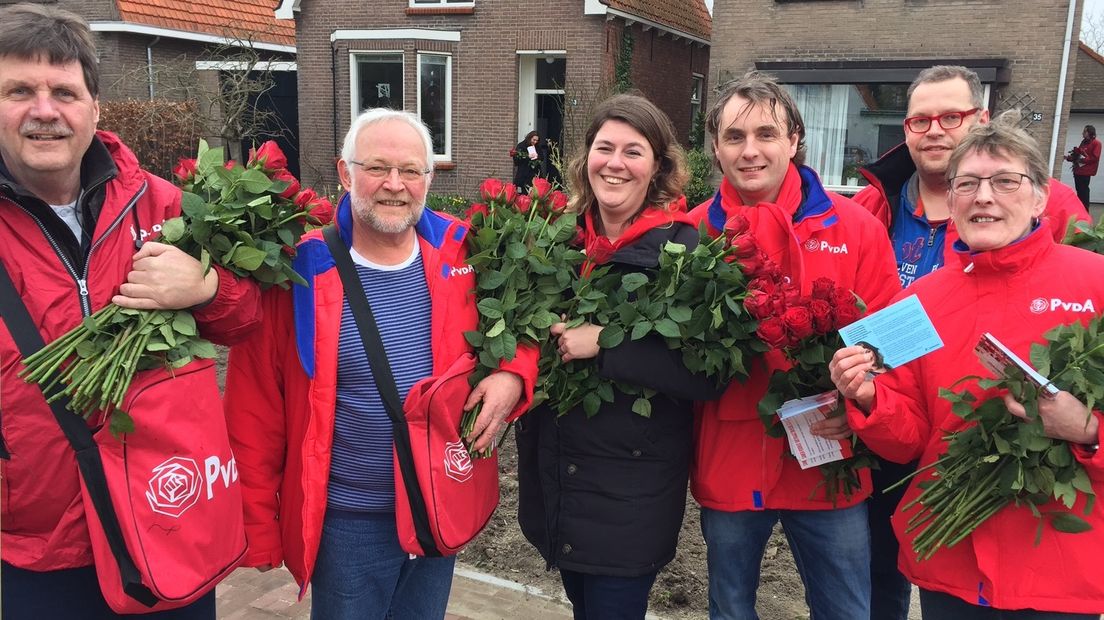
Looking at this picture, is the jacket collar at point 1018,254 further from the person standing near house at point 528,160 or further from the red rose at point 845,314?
the person standing near house at point 528,160

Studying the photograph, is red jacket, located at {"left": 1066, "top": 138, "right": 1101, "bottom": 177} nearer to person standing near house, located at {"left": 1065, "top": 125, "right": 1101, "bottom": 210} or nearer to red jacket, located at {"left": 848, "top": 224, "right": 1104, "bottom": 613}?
person standing near house, located at {"left": 1065, "top": 125, "right": 1101, "bottom": 210}

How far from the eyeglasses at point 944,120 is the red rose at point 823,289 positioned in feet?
3.62

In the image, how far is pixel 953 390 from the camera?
2363 millimetres

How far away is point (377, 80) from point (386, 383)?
1770cm

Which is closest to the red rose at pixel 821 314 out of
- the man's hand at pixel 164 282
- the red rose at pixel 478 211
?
the red rose at pixel 478 211

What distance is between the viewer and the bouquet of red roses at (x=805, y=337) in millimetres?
2436

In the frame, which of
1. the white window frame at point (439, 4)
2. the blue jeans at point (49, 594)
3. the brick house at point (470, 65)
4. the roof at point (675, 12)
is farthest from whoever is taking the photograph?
the white window frame at point (439, 4)

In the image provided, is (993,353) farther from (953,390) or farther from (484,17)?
(484,17)

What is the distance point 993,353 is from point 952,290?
38 centimetres

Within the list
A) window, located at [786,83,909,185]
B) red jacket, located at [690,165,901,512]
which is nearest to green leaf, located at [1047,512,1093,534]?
red jacket, located at [690,165,901,512]

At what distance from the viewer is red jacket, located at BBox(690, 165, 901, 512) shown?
2.75m

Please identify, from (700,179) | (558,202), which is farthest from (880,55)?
(558,202)

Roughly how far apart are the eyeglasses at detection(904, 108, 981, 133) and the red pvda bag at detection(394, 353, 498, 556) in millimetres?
Answer: 2078

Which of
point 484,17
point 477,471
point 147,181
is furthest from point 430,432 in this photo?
point 484,17
